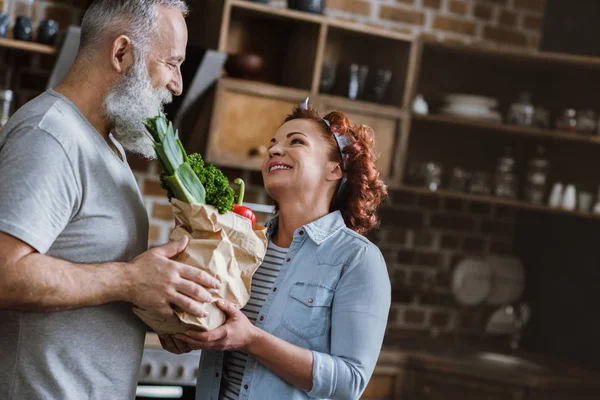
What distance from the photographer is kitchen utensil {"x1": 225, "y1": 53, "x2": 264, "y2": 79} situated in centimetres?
371

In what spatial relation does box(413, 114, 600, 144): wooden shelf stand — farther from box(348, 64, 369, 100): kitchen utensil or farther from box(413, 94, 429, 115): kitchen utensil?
box(348, 64, 369, 100): kitchen utensil

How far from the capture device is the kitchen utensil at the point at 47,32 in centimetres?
343

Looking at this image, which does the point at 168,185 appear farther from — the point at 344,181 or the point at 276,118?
the point at 276,118

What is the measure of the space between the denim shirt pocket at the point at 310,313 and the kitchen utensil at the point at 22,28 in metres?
1.98

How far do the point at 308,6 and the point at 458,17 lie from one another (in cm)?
95

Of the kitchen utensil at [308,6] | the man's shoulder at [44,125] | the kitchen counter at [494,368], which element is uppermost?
the kitchen utensil at [308,6]

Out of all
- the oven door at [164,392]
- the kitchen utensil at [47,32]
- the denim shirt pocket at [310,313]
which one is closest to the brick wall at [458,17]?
the kitchen utensil at [47,32]

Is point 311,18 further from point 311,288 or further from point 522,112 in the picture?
point 311,288

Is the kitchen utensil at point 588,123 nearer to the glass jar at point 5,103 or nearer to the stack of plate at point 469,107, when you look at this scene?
the stack of plate at point 469,107

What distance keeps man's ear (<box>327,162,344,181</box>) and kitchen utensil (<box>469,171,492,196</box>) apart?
199 cm

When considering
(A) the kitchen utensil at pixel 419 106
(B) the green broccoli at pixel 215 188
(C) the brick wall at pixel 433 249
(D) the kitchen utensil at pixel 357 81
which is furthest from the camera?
(C) the brick wall at pixel 433 249

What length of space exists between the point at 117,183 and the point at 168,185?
0.36ft

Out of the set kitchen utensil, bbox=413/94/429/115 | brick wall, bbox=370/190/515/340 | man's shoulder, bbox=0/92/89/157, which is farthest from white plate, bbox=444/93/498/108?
man's shoulder, bbox=0/92/89/157

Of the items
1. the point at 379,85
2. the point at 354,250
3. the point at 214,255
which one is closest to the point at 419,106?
the point at 379,85
